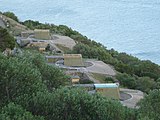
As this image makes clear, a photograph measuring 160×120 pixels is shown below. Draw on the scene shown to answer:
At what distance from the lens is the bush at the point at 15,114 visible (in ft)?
23.6

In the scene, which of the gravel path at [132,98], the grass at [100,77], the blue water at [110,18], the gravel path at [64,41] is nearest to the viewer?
the gravel path at [132,98]

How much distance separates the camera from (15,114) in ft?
24.1

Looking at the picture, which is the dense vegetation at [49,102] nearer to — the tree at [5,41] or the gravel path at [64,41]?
the tree at [5,41]

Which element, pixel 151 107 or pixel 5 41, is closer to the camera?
→ pixel 151 107

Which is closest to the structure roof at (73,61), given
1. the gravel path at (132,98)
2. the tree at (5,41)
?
the tree at (5,41)

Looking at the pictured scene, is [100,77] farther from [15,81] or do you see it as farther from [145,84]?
[15,81]

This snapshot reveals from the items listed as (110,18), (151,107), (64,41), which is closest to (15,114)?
(151,107)

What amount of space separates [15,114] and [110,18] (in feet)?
100.0

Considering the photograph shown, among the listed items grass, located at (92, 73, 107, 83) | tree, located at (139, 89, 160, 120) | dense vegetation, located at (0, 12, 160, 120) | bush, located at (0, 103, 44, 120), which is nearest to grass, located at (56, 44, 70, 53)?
grass, located at (92, 73, 107, 83)

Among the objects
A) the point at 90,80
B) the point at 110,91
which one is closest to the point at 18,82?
the point at 110,91

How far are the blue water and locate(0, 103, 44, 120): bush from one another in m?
19.7

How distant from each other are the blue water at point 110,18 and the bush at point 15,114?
19.7m

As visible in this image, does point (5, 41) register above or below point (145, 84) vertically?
above

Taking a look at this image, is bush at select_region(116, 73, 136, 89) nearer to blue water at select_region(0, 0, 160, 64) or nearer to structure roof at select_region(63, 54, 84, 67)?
structure roof at select_region(63, 54, 84, 67)
